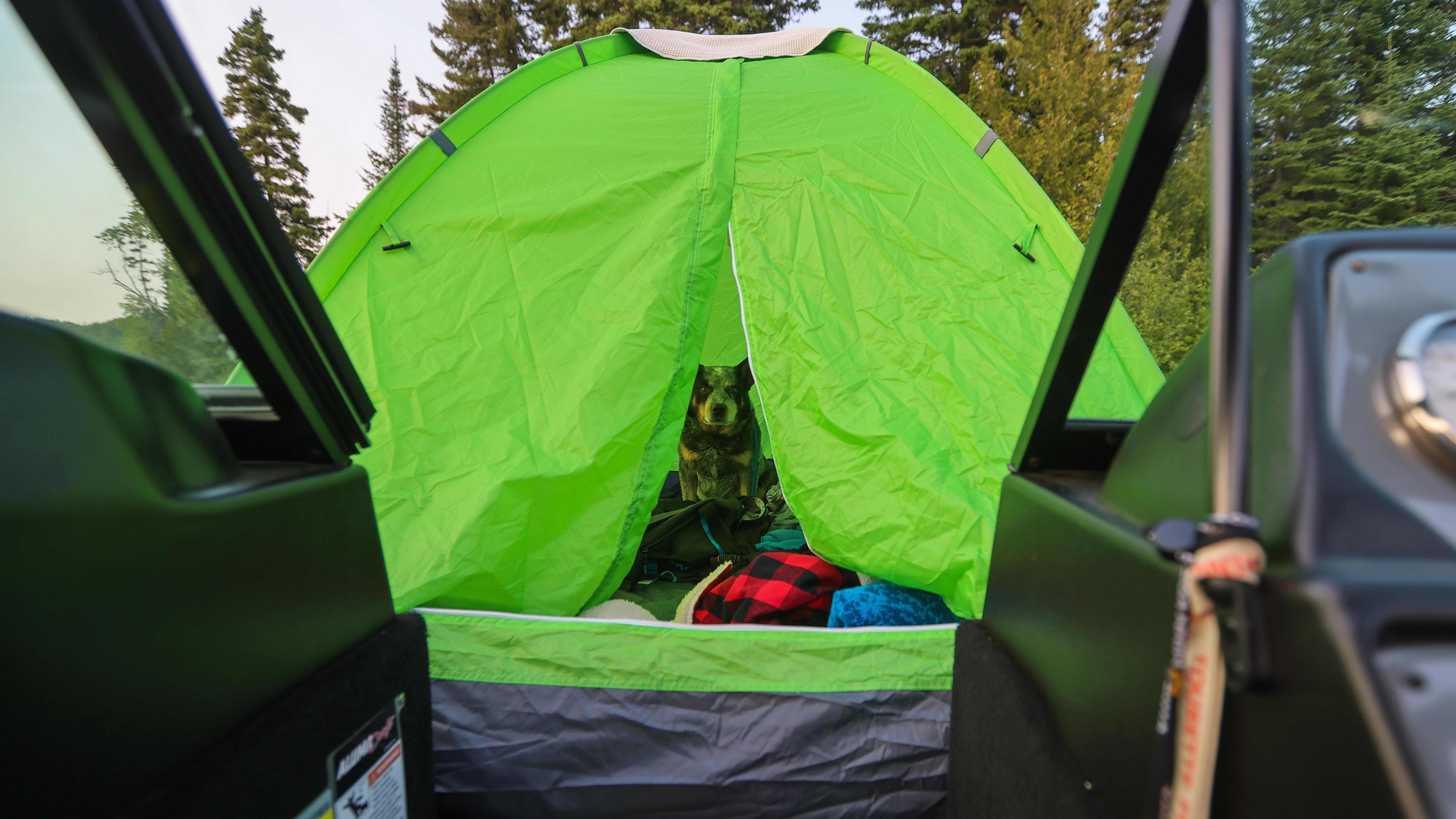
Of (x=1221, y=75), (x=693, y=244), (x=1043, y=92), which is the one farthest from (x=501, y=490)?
(x=1043, y=92)

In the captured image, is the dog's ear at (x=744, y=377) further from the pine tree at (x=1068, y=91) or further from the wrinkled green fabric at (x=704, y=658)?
the pine tree at (x=1068, y=91)

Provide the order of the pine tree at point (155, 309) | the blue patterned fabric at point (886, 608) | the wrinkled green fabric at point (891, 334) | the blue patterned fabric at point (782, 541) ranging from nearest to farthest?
1. the pine tree at point (155, 309)
2. the blue patterned fabric at point (886, 608)
3. the wrinkled green fabric at point (891, 334)
4. the blue patterned fabric at point (782, 541)

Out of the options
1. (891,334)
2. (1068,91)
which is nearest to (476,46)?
(1068,91)

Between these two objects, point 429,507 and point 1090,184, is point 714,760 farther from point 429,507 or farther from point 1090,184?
point 1090,184

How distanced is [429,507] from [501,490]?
0.57 ft

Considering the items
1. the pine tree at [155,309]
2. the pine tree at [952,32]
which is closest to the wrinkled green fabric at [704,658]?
the pine tree at [155,309]

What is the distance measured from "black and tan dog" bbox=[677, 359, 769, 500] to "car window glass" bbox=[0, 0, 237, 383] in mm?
2152

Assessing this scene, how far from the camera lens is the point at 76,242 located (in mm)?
702

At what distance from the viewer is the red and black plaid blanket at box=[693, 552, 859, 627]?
158cm

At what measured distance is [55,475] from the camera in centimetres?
47

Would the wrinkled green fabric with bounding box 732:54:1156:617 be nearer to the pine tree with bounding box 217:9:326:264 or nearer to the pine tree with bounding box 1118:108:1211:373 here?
the pine tree with bounding box 1118:108:1211:373

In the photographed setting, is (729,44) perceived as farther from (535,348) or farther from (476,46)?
(476,46)

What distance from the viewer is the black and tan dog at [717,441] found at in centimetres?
288

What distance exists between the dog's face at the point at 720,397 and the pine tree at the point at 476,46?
1768cm
